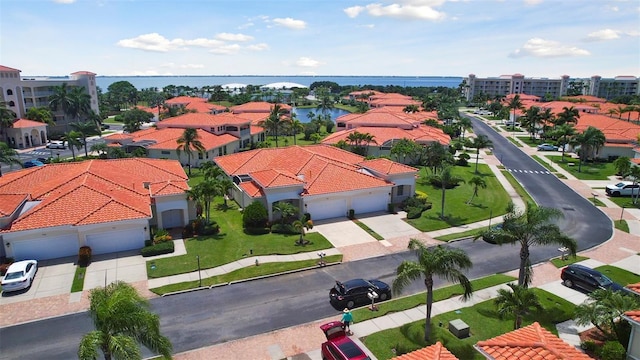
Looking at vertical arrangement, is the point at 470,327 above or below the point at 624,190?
below

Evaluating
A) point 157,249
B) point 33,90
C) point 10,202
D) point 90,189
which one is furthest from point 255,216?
point 33,90

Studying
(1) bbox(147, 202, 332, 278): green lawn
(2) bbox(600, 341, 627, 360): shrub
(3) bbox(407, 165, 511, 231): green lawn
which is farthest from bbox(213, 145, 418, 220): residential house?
(2) bbox(600, 341, 627, 360): shrub

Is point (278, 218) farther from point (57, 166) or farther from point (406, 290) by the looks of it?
point (57, 166)

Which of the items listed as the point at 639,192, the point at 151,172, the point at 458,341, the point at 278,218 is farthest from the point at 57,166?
the point at 639,192

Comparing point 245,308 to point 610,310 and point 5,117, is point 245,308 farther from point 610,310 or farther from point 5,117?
point 5,117

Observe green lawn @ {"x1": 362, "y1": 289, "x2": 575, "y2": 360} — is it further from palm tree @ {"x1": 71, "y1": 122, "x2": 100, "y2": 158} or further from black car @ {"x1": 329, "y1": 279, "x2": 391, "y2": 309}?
palm tree @ {"x1": 71, "y1": 122, "x2": 100, "y2": 158}

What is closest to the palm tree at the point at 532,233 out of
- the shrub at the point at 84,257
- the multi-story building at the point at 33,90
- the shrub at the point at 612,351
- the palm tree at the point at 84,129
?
the shrub at the point at 612,351
